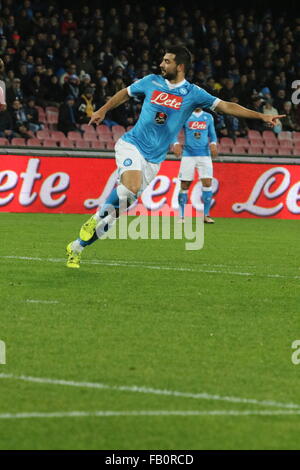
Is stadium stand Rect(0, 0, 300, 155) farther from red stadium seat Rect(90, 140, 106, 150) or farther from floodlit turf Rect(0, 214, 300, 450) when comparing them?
floodlit turf Rect(0, 214, 300, 450)

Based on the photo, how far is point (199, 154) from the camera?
19.4 m

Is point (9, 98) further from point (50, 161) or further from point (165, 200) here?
point (165, 200)

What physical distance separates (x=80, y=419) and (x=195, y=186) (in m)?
16.6

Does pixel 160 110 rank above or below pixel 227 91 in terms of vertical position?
below

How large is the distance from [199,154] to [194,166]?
0.83 feet

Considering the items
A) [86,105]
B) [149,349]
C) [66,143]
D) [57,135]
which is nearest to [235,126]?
[86,105]

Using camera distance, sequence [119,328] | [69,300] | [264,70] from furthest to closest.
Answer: [264,70] → [69,300] → [119,328]

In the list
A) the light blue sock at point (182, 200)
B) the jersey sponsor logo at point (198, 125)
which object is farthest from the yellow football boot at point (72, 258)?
the jersey sponsor logo at point (198, 125)

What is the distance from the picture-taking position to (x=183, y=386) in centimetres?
557

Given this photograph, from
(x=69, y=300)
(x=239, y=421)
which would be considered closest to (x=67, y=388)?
(x=239, y=421)

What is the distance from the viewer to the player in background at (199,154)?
19.3 meters

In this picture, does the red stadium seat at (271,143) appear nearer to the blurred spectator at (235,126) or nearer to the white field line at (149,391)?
the blurred spectator at (235,126)

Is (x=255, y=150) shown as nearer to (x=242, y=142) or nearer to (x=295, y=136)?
(x=242, y=142)

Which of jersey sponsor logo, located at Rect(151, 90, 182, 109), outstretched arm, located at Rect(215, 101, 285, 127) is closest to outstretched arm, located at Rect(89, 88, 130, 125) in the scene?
jersey sponsor logo, located at Rect(151, 90, 182, 109)
